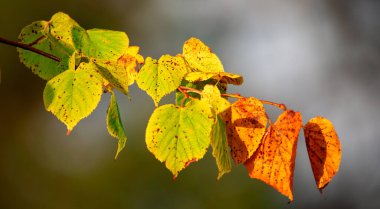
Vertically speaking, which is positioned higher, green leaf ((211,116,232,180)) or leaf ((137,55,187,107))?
leaf ((137,55,187,107))

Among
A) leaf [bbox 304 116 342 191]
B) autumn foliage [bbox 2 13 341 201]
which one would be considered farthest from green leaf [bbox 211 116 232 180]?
leaf [bbox 304 116 342 191]

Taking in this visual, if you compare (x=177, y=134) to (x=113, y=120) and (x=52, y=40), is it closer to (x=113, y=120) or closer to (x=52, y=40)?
(x=113, y=120)

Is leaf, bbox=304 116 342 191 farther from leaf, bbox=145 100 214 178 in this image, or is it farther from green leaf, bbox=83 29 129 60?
green leaf, bbox=83 29 129 60

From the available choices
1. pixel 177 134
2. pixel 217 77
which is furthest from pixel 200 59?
pixel 177 134

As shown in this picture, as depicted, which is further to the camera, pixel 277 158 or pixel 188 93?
pixel 188 93

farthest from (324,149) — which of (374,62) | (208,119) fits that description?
(374,62)

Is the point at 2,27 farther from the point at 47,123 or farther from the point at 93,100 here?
the point at 93,100
